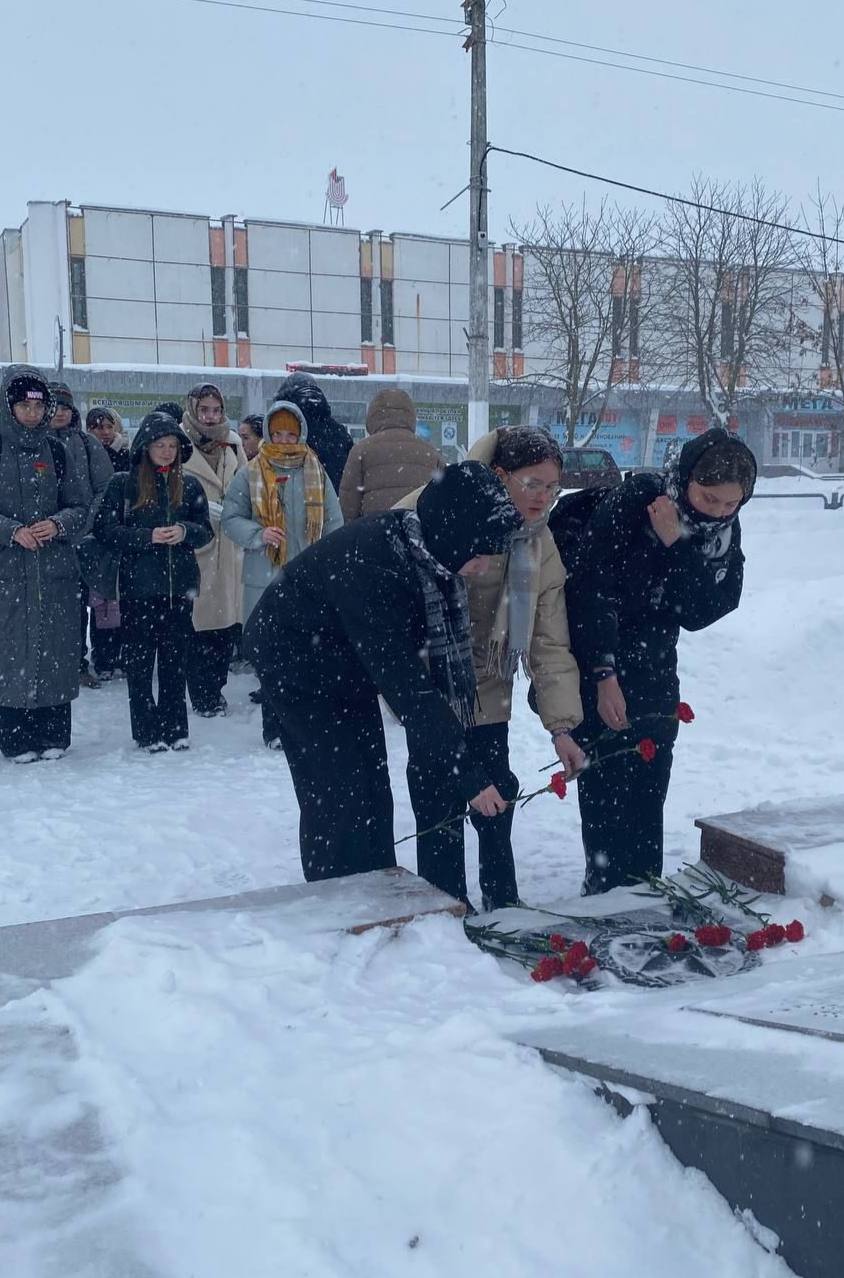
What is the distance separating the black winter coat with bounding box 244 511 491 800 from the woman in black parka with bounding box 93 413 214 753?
9.32 ft

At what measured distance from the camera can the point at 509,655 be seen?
146 inches

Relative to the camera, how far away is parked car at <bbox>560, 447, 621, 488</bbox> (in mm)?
23594

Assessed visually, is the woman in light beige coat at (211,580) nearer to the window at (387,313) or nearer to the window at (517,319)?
the window at (387,313)

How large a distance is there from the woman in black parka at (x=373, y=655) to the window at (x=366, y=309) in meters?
34.1

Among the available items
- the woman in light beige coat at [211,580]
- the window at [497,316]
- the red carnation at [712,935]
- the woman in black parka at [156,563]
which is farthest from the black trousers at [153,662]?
the window at [497,316]

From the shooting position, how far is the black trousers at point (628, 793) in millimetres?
4008

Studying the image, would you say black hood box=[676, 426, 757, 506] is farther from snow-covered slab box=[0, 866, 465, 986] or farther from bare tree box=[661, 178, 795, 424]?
bare tree box=[661, 178, 795, 424]

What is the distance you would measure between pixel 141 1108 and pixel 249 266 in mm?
34957

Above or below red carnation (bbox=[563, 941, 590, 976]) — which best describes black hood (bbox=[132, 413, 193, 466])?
above

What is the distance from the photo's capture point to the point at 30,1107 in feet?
7.24

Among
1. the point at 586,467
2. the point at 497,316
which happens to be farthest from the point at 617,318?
the point at 586,467

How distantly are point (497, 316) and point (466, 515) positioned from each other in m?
35.0

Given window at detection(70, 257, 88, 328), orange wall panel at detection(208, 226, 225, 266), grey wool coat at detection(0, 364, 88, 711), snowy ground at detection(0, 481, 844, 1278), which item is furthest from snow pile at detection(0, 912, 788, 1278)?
orange wall panel at detection(208, 226, 225, 266)

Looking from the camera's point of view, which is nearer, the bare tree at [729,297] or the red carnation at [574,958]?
the red carnation at [574,958]
